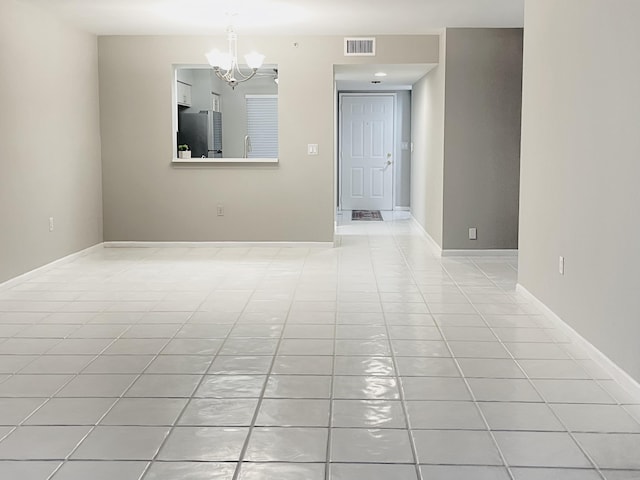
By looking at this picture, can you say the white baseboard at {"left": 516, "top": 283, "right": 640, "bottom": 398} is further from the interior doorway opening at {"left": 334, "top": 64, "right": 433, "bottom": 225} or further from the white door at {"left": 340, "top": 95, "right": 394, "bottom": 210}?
the white door at {"left": 340, "top": 95, "right": 394, "bottom": 210}

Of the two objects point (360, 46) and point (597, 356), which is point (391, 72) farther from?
point (597, 356)

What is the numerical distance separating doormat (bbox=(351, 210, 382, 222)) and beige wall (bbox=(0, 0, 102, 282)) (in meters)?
4.49

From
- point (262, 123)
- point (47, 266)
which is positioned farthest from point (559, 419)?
point (262, 123)

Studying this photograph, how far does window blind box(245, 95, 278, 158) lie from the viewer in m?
11.3

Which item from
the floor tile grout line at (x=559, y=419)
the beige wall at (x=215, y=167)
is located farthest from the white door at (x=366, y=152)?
the floor tile grout line at (x=559, y=419)

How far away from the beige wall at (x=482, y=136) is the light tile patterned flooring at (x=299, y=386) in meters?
1.57

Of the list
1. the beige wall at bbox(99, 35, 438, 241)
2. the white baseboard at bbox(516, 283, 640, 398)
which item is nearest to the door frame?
the beige wall at bbox(99, 35, 438, 241)

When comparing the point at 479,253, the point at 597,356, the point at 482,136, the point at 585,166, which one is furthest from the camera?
the point at 479,253

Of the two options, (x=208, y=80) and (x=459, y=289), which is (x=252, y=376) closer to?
(x=459, y=289)

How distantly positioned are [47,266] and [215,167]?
7.16 ft

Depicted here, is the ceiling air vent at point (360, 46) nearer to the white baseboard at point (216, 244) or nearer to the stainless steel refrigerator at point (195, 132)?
the white baseboard at point (216, 244)

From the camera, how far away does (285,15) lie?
6.44 meters

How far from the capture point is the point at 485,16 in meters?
6.45

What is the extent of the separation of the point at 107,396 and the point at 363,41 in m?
5.32
